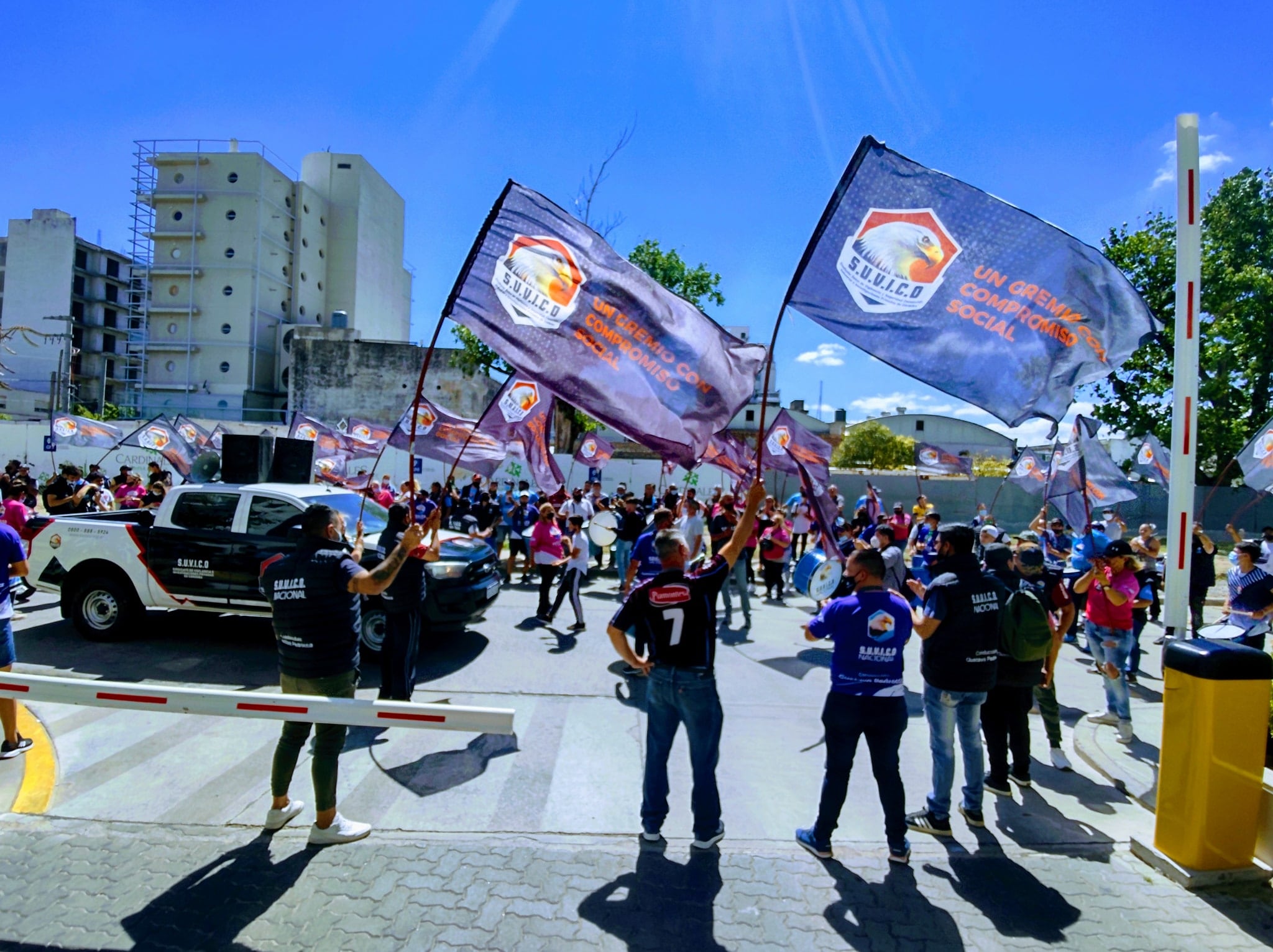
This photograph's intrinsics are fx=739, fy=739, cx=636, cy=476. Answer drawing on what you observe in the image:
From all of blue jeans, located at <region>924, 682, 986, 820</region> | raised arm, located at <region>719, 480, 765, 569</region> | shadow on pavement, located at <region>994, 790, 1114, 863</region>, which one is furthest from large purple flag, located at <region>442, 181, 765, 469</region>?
shadow on pavement, located at <region>994, 790, 1114, 863</region>

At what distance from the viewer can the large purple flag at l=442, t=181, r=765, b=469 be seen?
183 inches

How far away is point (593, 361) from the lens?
15.6ft

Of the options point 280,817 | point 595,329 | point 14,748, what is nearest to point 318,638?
point 280,817

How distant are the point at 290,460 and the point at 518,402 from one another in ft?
11.4

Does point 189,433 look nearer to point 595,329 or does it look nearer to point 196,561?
point 196,561

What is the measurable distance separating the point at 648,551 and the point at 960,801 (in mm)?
3744

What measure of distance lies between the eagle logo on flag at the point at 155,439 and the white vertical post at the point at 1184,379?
18001 millimetres

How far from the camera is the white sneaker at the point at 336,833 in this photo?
414 centimetres

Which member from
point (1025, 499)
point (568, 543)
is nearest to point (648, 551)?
point (568, 543)

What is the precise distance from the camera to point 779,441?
13.2 m

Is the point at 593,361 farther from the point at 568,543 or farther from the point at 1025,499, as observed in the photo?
the point at 1025,499

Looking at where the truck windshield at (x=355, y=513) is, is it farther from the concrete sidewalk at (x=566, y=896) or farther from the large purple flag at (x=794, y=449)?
the large purple flag at (x=794, y=449)

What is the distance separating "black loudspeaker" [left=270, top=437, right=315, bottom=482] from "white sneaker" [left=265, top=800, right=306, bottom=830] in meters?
6.35

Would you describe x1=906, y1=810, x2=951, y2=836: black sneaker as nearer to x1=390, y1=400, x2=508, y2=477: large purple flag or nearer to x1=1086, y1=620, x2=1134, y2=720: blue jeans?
x1=1086, y1=620, x2=1134, y2=720: blue jeans
